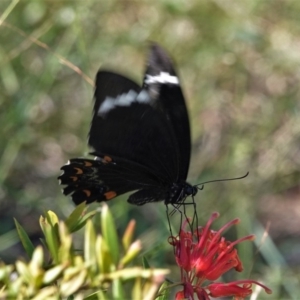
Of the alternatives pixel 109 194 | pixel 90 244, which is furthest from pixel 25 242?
pixel 109 194

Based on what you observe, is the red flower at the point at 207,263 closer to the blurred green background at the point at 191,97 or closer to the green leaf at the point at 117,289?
the green leaf at the point at 117,289

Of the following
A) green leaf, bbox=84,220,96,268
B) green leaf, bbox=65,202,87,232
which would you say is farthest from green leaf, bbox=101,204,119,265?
green leaf, bbox=65,202,87,232

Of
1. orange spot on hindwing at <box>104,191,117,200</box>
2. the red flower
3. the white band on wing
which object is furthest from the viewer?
orange spot on hindwing at <box>104,191,117,200</box>

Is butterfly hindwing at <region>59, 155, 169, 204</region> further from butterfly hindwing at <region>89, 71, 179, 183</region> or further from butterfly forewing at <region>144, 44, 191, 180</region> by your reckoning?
butterfly forewing at <region>144, 44, 191, 180</region>

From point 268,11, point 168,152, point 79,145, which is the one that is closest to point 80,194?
point 168,152

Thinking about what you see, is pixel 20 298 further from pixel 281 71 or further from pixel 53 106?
pixel 281 71

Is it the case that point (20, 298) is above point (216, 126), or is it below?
above

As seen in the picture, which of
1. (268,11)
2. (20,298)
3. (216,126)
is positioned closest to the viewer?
(20,298)
